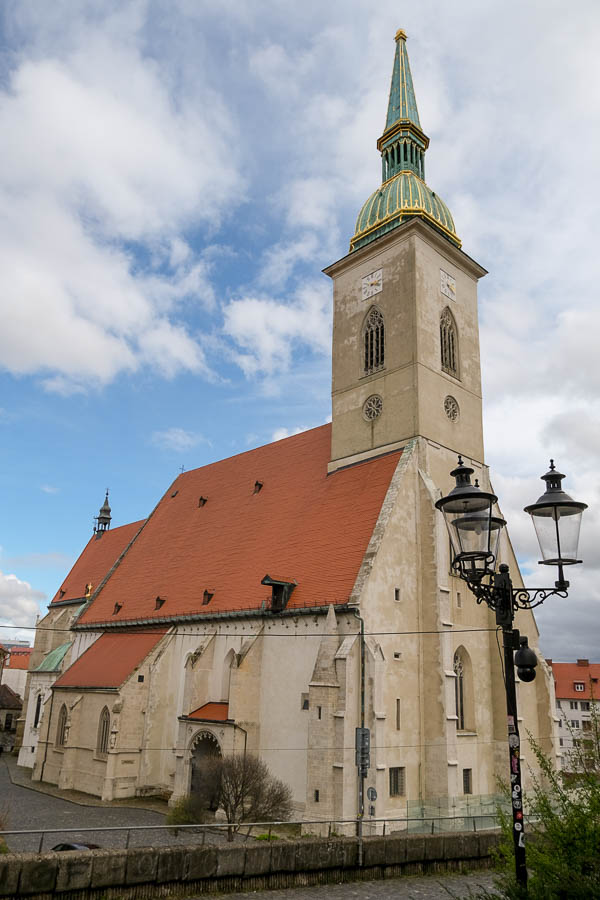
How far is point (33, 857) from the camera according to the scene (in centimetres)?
884

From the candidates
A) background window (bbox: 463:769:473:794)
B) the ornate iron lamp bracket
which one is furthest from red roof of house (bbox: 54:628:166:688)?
the ornate iron lamp bracket

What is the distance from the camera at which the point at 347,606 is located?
21.7m

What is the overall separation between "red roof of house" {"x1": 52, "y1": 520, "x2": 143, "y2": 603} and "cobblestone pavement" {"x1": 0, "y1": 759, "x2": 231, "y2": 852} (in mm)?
14472

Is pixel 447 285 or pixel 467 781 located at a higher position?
pixel 447 285

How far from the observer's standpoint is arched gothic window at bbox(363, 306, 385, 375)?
29.9 meters

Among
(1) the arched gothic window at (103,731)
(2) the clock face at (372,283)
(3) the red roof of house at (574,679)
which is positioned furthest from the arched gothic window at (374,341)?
(3) the red roof of house at (574,679)

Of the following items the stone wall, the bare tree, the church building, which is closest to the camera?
the stone wall

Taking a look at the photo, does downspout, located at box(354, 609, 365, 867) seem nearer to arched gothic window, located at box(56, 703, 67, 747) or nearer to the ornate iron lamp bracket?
the ornate iron lamp bracket

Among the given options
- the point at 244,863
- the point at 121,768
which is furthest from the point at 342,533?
the point at 244,863

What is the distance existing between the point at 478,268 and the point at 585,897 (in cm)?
2996

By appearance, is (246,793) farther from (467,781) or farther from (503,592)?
(503,592)

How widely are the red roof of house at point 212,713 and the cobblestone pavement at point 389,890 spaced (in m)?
13.5

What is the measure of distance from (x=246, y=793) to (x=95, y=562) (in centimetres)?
2867

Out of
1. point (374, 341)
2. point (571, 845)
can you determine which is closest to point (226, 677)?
point (374, 341)
